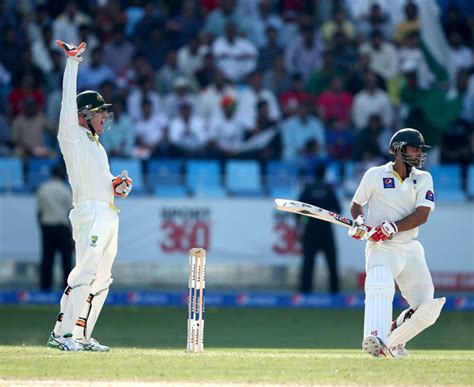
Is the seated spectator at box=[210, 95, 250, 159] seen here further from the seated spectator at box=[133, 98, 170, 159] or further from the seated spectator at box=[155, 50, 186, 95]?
the seated spectator at box=[155, 50, 186, 95]

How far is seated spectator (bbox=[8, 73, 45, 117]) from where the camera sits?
58.9 ft

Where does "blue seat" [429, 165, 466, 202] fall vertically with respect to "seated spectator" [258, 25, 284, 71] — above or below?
below

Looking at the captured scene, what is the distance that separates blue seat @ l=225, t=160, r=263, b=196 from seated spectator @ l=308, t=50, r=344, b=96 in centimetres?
234

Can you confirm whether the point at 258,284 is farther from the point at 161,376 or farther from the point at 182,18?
the point at 161,376

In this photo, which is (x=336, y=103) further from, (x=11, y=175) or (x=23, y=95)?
(x=11, y=175)

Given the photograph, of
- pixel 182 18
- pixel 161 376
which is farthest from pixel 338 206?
pixel 161 376

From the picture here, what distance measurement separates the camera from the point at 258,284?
17.1 meters

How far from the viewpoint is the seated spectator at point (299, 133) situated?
17.6m

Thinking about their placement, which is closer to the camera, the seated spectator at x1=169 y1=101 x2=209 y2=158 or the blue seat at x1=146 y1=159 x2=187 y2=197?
the blue seat at x1=146 y1=159 x2=187 y2=197

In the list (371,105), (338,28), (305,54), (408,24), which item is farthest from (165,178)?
(408,24)

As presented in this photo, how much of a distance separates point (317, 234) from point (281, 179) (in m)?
1.03

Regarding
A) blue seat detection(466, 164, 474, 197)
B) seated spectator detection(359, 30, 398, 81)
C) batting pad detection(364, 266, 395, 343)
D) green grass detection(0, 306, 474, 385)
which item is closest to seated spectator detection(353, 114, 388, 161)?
blue seat detection(466, 164, 474, 197)

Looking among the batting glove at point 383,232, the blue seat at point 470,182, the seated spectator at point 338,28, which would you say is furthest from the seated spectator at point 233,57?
the batting glove at point 383,232

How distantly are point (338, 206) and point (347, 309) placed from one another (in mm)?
1590
